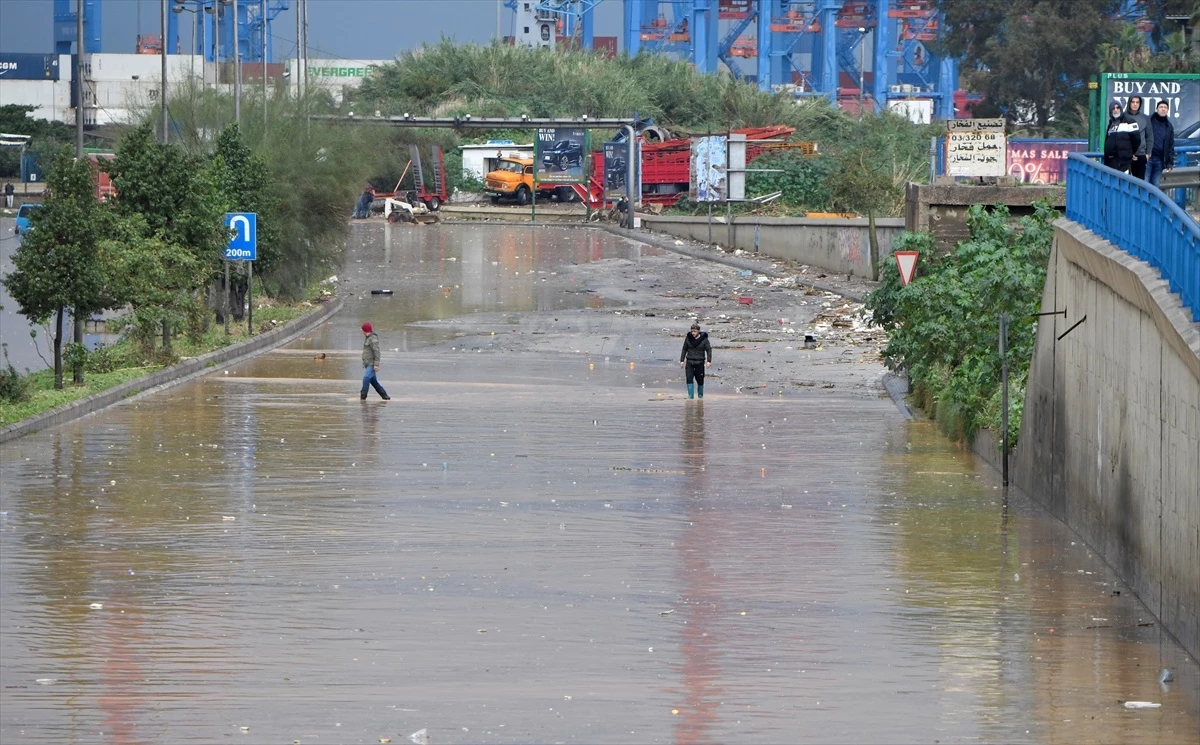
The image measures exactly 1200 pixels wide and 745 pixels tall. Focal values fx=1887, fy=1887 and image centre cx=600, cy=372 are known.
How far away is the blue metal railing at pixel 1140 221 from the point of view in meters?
13.8

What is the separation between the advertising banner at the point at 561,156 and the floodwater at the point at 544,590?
197ft

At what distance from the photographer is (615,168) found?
3260 inches

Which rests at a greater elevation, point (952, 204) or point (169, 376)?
point (952, 204)

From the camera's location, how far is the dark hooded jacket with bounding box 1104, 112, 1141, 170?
67.4 feet

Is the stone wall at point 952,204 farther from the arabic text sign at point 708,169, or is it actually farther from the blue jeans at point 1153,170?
the arabic text sign at point 708,169

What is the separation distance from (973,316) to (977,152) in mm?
10848

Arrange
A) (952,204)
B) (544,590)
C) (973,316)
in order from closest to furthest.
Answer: (544,590)
(973,316)
(952,204)

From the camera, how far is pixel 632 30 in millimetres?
167125

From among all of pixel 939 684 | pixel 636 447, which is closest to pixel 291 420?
pixel 636 447

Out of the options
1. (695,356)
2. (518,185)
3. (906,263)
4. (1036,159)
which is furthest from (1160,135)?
(518,185)

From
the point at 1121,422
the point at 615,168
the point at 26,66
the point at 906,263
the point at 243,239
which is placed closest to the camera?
the point at 1121,422

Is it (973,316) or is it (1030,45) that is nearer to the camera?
(973,316)

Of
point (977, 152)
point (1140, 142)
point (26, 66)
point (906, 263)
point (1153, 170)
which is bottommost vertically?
point (906, 263)

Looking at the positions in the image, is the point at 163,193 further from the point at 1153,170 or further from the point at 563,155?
the point at 563,155
